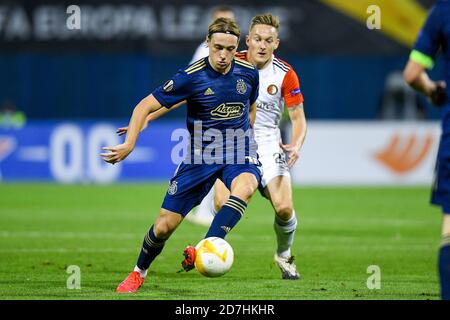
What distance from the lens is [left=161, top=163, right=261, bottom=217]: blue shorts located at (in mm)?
8172

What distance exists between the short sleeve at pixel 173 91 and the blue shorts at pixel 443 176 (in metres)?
2.51

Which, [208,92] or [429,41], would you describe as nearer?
[429,41]

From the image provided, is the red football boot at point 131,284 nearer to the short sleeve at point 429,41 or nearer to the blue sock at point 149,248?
the blue sock at point 149,248

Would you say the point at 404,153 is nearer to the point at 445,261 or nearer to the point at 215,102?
the point at 215,102

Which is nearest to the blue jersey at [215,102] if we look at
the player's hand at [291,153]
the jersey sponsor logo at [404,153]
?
the player's hand at [291,153]

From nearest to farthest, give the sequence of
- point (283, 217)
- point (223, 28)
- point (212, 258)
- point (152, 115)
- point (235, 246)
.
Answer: point (212, 258)
point (223, 28)
point (152, 115)
point (283, 217)
point (235, 246)

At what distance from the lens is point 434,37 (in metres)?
6.21

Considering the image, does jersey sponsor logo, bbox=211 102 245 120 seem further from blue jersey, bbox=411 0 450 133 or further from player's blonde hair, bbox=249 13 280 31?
blue jersey, bbox=411 0 450 133

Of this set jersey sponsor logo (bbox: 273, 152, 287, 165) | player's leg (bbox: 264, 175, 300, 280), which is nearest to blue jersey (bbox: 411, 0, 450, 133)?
player's leg (bbox: 264, 175, 300, 280)

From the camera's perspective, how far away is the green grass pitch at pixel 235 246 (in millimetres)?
8281

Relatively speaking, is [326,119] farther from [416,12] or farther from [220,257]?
[220,257]

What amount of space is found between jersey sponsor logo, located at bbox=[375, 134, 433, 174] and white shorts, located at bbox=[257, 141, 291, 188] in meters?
13.0

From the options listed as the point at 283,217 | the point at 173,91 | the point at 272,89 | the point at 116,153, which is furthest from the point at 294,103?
the point at 116,153

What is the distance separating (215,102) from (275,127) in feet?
5.55
